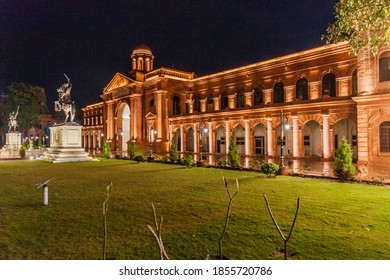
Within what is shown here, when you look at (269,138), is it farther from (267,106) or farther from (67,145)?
(67,145)

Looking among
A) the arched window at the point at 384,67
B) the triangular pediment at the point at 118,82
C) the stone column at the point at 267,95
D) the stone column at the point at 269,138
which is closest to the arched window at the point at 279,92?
the stone column at the point at 267,95

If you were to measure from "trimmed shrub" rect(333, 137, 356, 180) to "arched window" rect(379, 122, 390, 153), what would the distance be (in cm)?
827

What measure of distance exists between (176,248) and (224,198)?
4.33m

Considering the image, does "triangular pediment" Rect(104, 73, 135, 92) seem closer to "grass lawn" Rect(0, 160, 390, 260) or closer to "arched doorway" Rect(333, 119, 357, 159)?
"arched doorway" Rect(333, 119, 357, 159)

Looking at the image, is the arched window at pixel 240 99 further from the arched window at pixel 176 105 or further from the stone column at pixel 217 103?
the arched window at pixel 176 105

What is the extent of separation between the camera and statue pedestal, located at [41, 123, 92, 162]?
77.4 ft

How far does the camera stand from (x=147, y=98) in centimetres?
4225

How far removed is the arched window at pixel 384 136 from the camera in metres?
18.9

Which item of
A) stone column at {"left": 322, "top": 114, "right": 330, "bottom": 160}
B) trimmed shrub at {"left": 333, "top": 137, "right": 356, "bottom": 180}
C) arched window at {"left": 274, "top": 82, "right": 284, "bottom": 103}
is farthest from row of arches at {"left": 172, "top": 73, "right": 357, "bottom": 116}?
trimmed shrub at {"left": 333, "top": 137, "right": 356, "bottom": 180}

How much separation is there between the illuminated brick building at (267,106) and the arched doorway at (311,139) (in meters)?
0.04

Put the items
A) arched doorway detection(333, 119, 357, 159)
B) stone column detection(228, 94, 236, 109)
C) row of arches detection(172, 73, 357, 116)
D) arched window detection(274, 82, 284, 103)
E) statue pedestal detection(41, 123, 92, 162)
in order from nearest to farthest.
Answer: statue pedestal detection(41, 123, 92, 162) < arched doorway detection(333, 119, 357, 159) < row of arches detection(172, 73, 357, 116) < arched window detection(274, 82, 284, 103) < stone column detection(228, 94, 236, 109)

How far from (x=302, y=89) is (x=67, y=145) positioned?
23.8 meters
